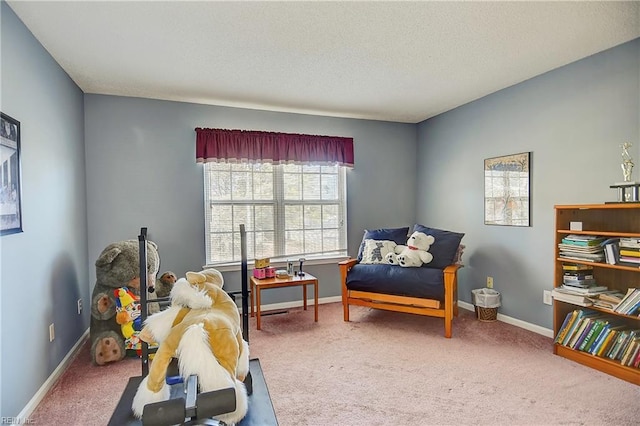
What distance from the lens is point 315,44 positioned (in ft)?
8.08

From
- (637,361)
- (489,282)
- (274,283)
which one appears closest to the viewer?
(637,361)

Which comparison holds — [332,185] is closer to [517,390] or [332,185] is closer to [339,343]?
[339,343]

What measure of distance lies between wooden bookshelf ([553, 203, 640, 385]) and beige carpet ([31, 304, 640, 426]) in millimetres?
92

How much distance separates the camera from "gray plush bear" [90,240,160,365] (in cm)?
269

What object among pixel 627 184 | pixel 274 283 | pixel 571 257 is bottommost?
pixel 274 283

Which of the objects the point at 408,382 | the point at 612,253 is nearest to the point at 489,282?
the point at 612,253

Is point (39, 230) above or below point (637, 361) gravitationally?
above

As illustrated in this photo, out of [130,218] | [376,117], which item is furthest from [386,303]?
[130,218]

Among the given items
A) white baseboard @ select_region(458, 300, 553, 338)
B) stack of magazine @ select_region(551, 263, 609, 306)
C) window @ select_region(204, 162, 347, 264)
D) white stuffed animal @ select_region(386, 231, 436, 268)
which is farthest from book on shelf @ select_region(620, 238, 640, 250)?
window @ select_region(204, 162, 347, 264)

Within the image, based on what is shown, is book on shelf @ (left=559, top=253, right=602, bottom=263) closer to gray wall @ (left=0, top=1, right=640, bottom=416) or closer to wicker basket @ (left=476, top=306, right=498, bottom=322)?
gray wall @ (left=0, top=1, right=640, bottom=416)

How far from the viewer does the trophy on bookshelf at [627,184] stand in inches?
92.4

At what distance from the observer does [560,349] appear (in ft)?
8.91

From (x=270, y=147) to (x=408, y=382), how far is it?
2745 mm

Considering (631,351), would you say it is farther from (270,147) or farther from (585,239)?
(270,147)
